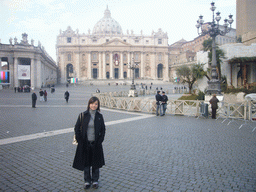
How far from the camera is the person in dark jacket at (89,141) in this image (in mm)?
3676

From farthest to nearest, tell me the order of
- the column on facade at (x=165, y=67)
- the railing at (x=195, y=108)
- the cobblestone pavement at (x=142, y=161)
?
the column on facade at (x=165, y=67) < the railing at (x=195, y=108) < the cobblestone pavement at (x=142, y=161)

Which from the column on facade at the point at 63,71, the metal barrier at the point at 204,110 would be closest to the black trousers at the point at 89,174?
the metal barrier at the point at 204,110

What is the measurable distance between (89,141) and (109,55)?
79.9m

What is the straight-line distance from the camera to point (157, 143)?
6.60 metres

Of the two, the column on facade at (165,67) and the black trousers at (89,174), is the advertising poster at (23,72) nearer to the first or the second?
the black trousers at (89,174)

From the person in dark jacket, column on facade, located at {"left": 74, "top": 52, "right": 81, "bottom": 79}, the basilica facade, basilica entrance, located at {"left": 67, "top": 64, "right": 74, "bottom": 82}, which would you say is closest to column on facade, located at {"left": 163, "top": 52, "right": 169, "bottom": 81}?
the basilica facade

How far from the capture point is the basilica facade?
3167 inches

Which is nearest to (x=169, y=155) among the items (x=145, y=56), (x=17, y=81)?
(x=17, y=81)

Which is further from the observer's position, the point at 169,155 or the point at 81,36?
the point at 81,36

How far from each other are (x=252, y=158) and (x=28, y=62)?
158 feet

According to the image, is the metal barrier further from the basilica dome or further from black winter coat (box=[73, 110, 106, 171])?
the basilica dome

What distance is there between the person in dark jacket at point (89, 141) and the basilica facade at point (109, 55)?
75072mm

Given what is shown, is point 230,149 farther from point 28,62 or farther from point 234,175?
point 28,62

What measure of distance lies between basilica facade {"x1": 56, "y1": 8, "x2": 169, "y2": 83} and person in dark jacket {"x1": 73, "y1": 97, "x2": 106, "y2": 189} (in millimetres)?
75072
